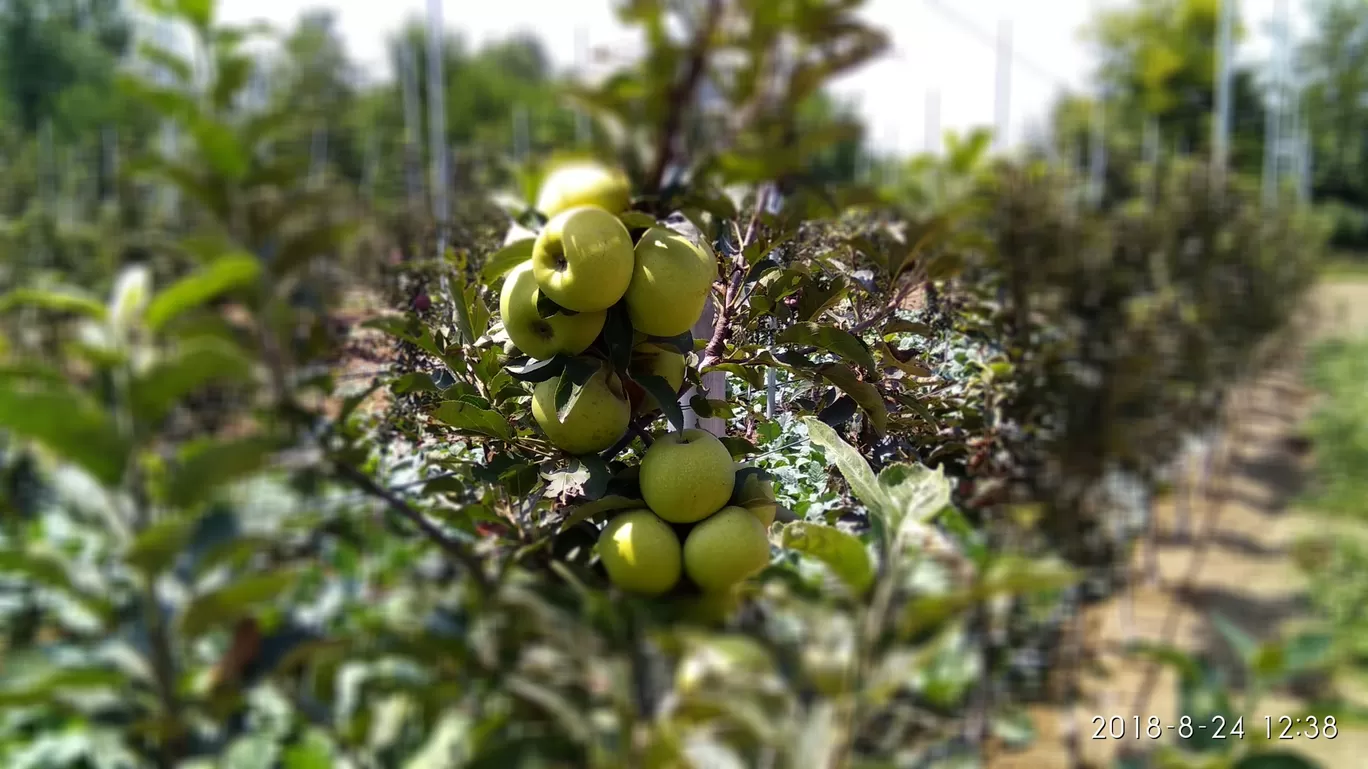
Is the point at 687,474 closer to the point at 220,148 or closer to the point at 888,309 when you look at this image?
the point at 888,309

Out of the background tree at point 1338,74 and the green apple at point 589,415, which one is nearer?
the green apple at point 589,415

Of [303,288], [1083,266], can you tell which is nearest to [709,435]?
[303,288]

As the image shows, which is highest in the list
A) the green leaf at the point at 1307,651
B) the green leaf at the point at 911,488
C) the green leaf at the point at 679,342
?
the green leaf at the point at 679,342

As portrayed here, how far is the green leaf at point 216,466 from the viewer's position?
0.96m

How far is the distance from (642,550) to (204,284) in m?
0.85

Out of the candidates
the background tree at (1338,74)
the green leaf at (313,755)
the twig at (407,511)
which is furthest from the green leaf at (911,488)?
the background tree at (1338,74)

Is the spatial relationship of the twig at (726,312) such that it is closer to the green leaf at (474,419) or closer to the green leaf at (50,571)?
the green leaf at (474,419)

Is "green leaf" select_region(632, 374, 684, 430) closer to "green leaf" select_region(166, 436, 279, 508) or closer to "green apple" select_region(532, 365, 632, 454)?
"green apple" select_region(532, 365, 632, 454)

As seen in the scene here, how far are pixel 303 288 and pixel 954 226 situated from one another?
1.22 metres

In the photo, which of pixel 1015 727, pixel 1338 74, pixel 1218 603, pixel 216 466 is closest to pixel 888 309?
pixel 216 466

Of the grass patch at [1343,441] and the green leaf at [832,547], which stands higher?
the green leaf at [832,547]

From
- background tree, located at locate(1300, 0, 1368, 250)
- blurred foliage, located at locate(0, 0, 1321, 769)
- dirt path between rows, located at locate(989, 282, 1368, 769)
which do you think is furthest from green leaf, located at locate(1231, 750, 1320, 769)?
background tree, located at locate(1300, 0, 1368, 250)

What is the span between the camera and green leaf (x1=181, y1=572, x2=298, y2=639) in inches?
41.0

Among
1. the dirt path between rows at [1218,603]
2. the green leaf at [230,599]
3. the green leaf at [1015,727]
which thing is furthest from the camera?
the dirt path between rows at [1218,603]
